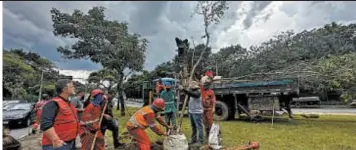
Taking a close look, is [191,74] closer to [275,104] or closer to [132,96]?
[275,104]

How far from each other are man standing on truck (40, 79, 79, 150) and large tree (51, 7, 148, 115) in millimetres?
15100

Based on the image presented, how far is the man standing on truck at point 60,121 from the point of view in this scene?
3.92 m

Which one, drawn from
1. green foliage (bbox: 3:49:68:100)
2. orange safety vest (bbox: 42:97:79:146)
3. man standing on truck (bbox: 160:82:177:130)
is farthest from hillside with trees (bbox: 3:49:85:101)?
orange safety vest (bbox: 42:97:79:146)

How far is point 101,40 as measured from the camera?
793 inches

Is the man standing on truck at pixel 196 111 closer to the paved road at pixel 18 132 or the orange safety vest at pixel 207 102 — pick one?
the orange safety vest at pixel 207 102

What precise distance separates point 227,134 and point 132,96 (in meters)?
15.8

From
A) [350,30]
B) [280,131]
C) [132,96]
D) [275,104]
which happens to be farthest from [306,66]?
[350,30]

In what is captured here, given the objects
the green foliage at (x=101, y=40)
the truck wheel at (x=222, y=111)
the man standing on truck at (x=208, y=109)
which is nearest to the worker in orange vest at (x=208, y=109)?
the man standing on truck at (x=208, y=109)

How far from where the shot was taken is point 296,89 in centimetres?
1210

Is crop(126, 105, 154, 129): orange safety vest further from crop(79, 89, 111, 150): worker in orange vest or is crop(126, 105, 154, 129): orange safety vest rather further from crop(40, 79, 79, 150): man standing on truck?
crop(40, 79, 79, 150): man standing on truck

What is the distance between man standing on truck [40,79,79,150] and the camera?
392 centimetres

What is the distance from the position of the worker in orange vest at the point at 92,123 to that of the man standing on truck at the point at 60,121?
6.30 feet

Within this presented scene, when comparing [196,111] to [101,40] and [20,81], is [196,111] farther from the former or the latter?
[20,81]

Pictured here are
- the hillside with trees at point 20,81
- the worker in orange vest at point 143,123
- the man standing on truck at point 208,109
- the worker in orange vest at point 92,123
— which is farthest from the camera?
the hillside with trees at point 20,81
